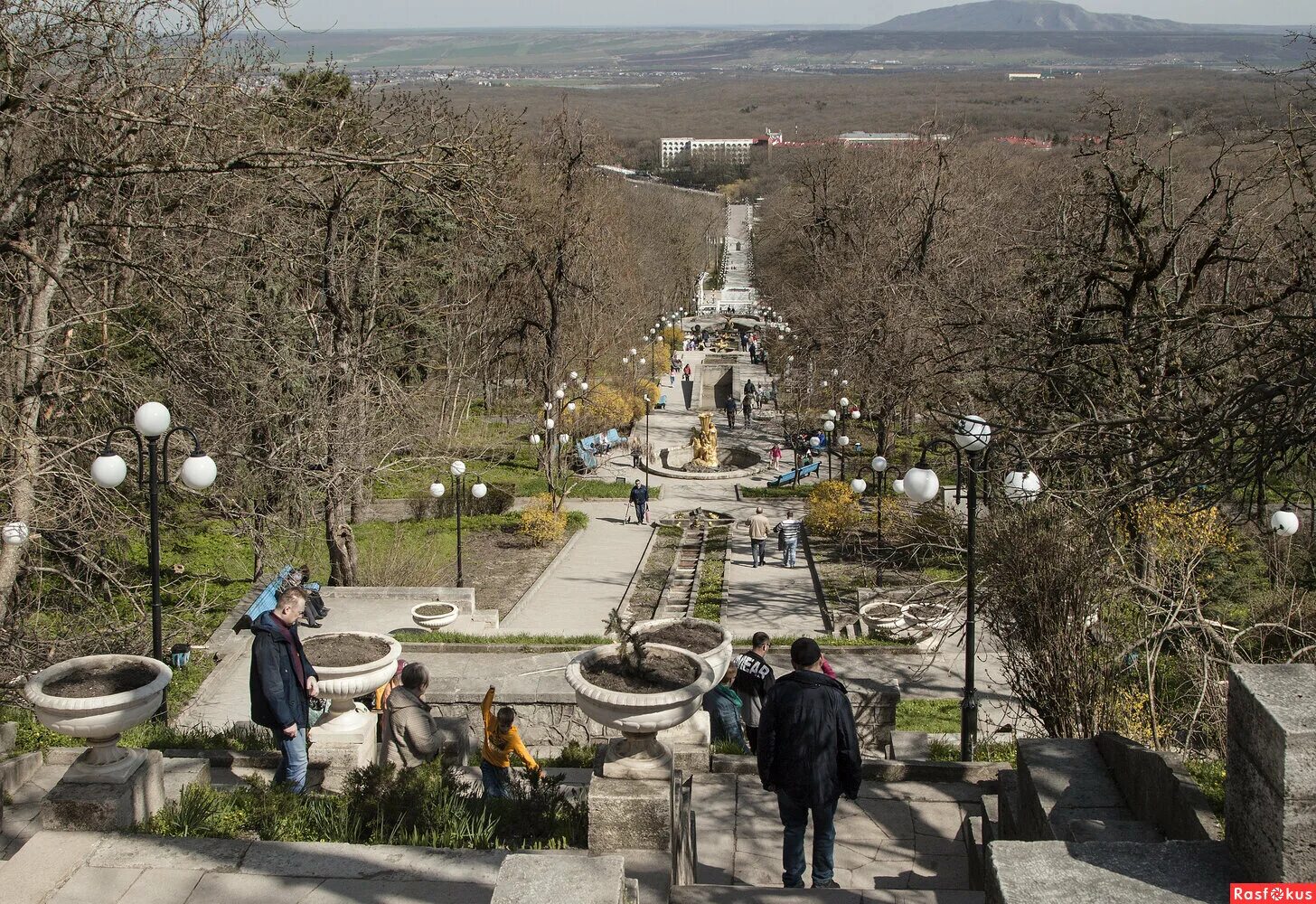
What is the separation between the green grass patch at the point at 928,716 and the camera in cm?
1192

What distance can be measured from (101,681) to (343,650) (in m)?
1.95

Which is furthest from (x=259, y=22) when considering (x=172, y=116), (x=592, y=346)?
(x=592, y=346)

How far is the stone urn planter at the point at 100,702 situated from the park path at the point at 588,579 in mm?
11812

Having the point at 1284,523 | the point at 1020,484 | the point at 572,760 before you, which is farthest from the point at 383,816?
the point at 1284,523

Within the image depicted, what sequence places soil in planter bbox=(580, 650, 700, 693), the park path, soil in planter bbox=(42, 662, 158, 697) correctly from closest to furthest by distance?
soil in planter bbox=(580, 650, 700, 693)
soil in planter bbox=(42, 662, 158, 697)
the park path

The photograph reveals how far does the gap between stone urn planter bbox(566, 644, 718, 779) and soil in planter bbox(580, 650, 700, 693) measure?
0.25ft

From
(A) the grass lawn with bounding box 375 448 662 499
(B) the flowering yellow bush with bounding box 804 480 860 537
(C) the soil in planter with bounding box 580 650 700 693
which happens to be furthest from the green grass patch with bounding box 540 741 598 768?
(A) the grass lawn with bounding box 375 448 662 499

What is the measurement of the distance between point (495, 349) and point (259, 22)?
27836mm

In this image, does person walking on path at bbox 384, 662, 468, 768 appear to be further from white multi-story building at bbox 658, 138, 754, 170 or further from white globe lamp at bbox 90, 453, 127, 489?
white multi-story building at bbox 658, 138, 754, 170

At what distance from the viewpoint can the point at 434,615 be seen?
16.3 m

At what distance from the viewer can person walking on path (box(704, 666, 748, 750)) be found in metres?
9.12

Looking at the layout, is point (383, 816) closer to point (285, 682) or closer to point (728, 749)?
point (285, 682)

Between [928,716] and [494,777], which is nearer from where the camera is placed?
[494,777]

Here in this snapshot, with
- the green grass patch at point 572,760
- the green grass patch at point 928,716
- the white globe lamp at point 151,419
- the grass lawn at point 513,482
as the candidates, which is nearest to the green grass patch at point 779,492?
the grass lawn at point 513,482
